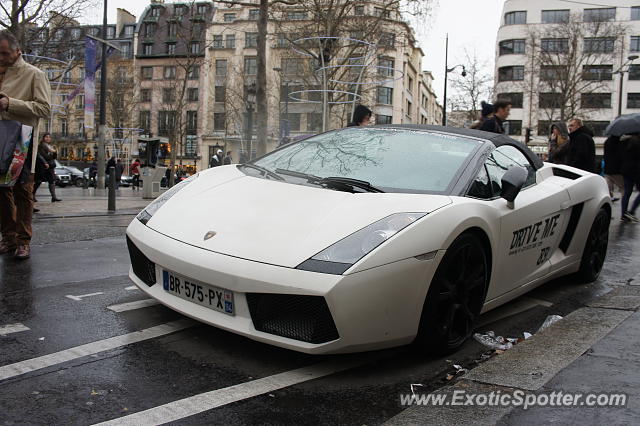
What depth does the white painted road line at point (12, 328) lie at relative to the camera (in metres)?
3.02

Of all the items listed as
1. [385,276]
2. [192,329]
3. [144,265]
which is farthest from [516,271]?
[144,265]

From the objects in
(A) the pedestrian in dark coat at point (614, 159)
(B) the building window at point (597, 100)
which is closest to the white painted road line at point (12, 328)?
(A) the pedestrian in dark coat at point (614, 159)

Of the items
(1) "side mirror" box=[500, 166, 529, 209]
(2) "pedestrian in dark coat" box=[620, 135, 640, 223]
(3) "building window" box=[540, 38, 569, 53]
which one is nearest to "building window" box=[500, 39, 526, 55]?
(3) "building window" box=[540, 38, 569, 53]

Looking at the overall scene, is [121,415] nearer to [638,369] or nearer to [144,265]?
[144,265]

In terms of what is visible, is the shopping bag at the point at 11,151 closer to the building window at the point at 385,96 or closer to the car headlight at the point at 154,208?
the car headlight at the point at 154,208

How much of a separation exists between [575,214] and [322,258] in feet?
9.17

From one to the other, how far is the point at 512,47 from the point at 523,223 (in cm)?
6983

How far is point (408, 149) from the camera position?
3.77 metres

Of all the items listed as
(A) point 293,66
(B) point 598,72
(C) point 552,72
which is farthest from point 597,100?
(A) point 293,66

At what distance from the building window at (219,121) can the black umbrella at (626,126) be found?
193ft

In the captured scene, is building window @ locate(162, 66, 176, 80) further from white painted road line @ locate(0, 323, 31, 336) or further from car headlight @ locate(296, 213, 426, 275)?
car headlight @ locate(296, 213, 426, 275)

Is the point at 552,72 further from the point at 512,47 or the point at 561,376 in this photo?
the point at 561,376

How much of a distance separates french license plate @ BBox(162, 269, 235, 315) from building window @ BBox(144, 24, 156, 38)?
249 ft

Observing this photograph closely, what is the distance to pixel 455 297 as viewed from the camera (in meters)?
3.04
